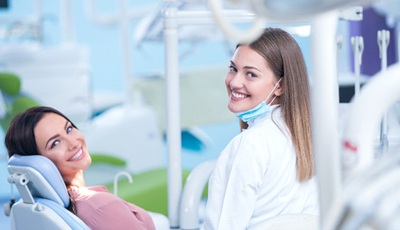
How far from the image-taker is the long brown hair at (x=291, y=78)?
2281 millimetres

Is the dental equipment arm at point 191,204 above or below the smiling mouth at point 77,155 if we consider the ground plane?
below

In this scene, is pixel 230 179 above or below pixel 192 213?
above

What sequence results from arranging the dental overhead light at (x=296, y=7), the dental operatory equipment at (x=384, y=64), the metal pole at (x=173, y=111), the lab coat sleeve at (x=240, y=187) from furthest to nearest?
1. the metal pole at (x=173, y=111)
2. the dental operatory equipment at (x=384, y=64)
3. the lab coat sleeve at (x=240, y=187)
4. the dental overhead light at (x=296, y=7)

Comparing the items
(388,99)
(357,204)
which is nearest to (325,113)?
(388,99)

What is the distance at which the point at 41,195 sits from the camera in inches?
90.9

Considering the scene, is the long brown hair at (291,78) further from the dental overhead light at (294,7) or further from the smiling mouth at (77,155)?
the dental overhead light at (294,7)

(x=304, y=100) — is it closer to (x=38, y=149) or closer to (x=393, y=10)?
(x=38, y=149)

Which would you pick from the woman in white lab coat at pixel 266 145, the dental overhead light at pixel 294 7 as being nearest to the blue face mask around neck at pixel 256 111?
the woman in white lab coat at pixel 266 145

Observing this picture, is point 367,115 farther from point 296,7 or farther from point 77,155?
point 77,155

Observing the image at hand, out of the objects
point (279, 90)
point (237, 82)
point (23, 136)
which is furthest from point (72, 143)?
point (279, 90)

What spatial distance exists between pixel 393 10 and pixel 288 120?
2848 millimetres

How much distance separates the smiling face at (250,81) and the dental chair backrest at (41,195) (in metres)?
0.61

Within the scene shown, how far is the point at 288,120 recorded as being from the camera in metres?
2.30

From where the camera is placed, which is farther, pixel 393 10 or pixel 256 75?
pixel 393 10
